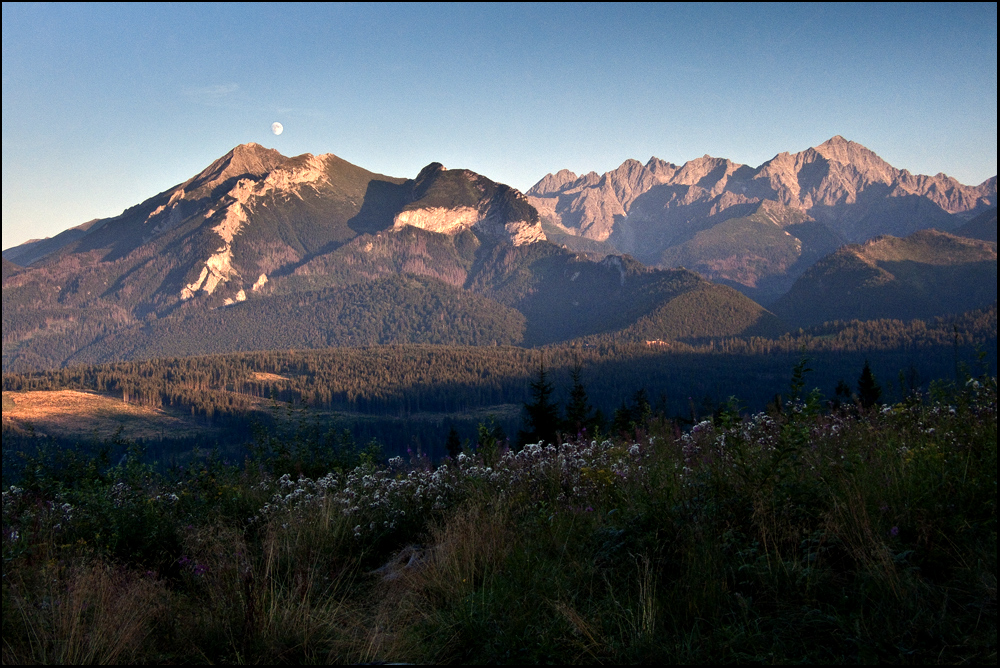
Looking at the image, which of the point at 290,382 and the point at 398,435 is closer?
the point at 398,435

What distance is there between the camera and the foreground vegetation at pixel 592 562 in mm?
4191

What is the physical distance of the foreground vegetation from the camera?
13.8 feet

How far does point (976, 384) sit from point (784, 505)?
122 inches

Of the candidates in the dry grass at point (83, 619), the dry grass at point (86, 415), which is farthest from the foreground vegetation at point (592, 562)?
the dry grass at point (86, 415)

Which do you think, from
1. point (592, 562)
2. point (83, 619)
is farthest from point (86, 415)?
point (592, 562)

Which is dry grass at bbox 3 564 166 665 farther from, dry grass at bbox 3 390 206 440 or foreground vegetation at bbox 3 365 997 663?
dry grass at bbox 3 390 206 440

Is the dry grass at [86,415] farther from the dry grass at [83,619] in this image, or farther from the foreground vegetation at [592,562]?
the dry grass at [83,619]

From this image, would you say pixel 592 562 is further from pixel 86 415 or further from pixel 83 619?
pixel 86 415

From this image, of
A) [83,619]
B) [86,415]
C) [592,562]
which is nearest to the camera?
[83,619]

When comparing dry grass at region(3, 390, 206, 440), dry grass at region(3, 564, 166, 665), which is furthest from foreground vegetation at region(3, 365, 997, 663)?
dry grass at region(3, 390, 206, 440)

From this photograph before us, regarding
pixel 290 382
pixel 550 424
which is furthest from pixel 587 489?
Result: pixel 290 382

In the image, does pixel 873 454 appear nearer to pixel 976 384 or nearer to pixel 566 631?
pixel 976 384

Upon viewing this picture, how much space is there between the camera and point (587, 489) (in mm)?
6848

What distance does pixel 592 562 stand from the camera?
5.17 metres
